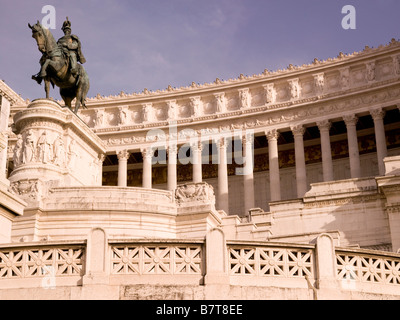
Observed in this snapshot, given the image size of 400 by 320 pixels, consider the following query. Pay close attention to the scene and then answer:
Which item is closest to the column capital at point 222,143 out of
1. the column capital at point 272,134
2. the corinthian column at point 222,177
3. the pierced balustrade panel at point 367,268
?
the corinthian column at point 222,177

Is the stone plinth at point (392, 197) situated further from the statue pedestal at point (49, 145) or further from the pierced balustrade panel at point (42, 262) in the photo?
the pierced balustrade panel at point (42, 262)

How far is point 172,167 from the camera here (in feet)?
232

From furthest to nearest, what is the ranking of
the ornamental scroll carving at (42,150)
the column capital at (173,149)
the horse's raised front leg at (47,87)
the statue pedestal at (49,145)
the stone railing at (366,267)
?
the column capital at (173,149) → the horse's raised front leg at (47,87) → the ornamental scroll carving at (42,150) → the statue pedestal at (49,145) → the stone railing at (366,267)

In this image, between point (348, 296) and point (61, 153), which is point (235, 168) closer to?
point (61, 153)

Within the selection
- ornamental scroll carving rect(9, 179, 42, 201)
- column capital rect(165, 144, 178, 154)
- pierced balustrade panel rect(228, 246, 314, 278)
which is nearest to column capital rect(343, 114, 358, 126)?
column capital rect(165, 144, 178, 154)

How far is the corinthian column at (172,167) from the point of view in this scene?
227 ft

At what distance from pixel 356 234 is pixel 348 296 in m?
22.1

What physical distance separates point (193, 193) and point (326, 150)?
38.3 m

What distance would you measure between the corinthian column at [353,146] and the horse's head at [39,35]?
34.1 m

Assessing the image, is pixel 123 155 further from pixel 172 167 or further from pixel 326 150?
pixel 326 150

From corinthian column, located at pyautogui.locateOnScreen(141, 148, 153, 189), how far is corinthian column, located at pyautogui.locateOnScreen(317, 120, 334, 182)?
59.0 feet

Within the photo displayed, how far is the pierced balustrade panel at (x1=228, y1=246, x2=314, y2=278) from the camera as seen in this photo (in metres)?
14.3

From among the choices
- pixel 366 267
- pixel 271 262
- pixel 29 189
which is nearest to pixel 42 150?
pixel 29 189
